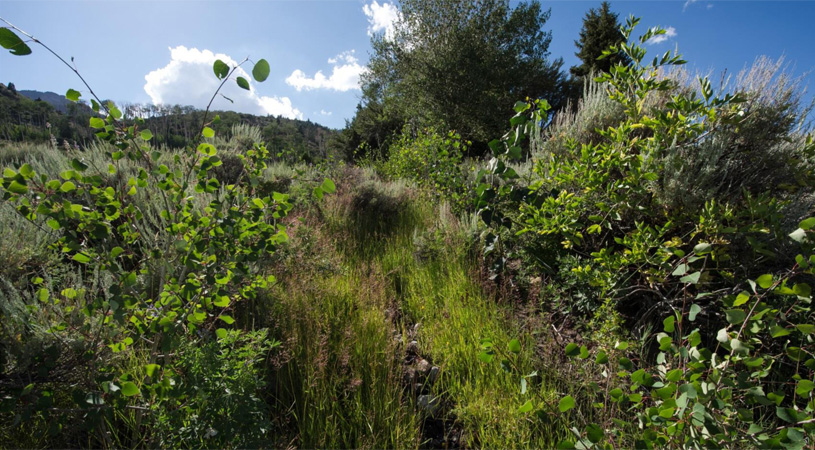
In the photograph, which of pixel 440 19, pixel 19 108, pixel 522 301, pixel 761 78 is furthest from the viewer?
pixel 19 108

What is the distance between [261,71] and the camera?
4.31ft

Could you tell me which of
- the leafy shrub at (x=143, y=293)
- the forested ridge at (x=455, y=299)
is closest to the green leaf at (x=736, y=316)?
the forested ridge at (x=455, y=299)

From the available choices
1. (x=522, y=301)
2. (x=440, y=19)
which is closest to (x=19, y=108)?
(x=440, y=19)

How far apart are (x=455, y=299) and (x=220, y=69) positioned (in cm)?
233

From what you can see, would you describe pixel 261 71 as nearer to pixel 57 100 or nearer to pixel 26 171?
pixel 26 171

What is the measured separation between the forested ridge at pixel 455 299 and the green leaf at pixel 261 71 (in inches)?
0.5

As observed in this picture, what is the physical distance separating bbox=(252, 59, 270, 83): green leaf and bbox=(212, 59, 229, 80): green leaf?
0.15 meters

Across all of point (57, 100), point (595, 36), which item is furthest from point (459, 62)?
point (57, 100)

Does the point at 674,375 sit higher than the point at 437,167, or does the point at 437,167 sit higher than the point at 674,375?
the point at 437,167

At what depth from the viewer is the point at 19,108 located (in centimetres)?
2162

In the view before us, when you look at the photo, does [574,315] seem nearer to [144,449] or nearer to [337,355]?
[337,355]

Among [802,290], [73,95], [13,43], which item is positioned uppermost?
[13,43]

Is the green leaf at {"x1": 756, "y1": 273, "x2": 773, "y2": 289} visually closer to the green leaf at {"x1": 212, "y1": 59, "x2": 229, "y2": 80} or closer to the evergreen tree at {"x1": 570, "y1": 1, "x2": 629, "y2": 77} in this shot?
the green leaf at {"x1": 212, "y1": 59, "x2": 229, "y2": 80}

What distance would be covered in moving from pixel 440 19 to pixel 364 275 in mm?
15050
